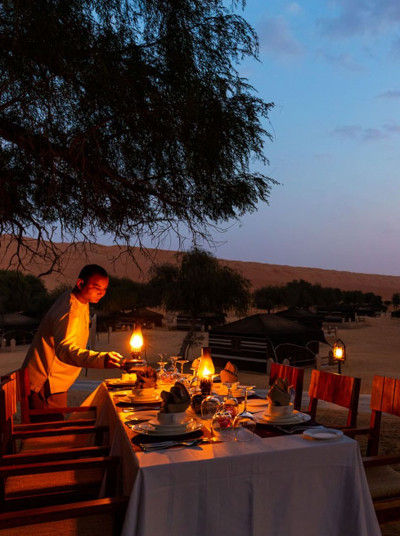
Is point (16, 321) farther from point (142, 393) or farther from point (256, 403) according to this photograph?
point (256, 403)

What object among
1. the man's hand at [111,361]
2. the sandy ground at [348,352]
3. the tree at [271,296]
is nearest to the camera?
the man's hand at [111,361]

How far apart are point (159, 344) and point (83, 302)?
44.8 feet

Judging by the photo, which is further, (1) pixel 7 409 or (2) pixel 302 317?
(2) pixel 302 317

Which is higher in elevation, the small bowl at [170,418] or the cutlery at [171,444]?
the small bowl at [170,418]

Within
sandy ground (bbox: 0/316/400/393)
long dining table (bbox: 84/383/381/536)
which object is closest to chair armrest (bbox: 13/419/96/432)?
long dining table (bbox: 84/383/381/536)

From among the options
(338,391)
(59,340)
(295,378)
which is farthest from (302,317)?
(59,340)

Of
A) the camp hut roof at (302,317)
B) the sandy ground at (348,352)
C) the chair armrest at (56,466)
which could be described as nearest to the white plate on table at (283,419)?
the chair armrest at (56,466)

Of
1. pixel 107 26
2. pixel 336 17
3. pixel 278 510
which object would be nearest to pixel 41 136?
pixel 107 26

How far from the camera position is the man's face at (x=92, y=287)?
3.77 m

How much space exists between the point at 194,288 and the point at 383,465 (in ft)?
32.9

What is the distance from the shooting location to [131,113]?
3.76 m

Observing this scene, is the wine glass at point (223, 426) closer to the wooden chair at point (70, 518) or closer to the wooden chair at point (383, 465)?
the wooden chair at point (70, 518)

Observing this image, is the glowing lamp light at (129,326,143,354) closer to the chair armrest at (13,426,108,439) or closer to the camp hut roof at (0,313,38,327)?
the chair armrest at (13,426,108,439)

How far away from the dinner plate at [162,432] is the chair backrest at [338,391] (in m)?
1.22
